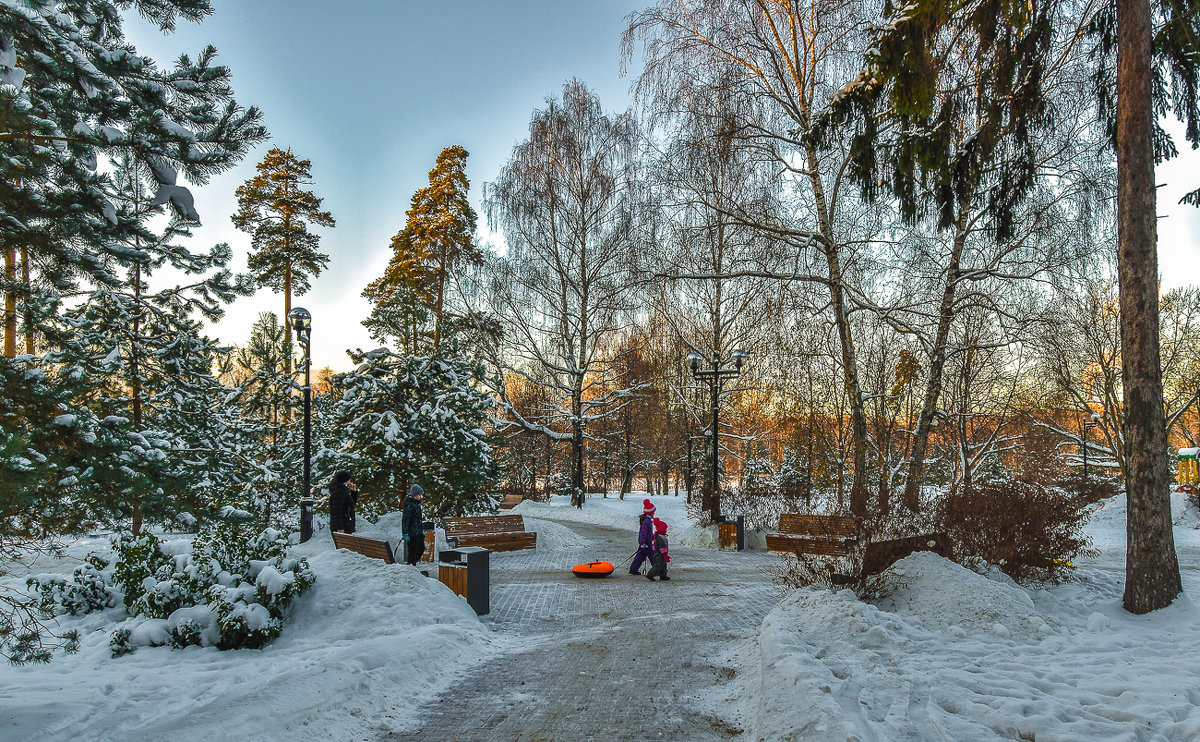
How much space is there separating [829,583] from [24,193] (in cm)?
830

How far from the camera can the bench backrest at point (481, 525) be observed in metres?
15.8

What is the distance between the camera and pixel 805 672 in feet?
16.5

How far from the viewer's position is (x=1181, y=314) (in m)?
23.9

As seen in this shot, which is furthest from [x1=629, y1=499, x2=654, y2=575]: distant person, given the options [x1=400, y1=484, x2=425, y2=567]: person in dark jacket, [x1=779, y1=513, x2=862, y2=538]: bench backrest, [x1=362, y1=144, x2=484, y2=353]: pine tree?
[x1=362, y1=144, x2=484, y2=353]: pine tree

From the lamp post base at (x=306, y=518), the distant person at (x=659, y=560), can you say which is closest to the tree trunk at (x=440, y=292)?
the lamp post base at (x=306, y=518)

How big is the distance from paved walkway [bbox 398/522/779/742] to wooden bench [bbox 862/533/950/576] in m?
1.63

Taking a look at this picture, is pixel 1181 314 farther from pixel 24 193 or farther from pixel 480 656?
pixel 24 193

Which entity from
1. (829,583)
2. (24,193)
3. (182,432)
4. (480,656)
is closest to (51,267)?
(24,193)

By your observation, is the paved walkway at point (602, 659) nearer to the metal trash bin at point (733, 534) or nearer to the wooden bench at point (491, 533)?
the wooden bench at point (491, 533)

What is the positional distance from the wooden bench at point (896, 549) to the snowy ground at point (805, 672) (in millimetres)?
241

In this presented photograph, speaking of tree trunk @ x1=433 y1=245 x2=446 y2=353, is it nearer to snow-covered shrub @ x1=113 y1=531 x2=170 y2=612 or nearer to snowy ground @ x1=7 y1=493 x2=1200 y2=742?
snow-covered shrub @ x1=113 y1=531 x2=170 y2=612

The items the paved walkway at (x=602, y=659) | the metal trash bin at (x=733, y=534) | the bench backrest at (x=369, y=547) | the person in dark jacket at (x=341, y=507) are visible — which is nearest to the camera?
the paved walkway at (x=602, y=659)

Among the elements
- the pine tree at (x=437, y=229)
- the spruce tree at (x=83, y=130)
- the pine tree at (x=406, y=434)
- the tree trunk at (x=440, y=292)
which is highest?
the pine tree at (x=437, y=229)

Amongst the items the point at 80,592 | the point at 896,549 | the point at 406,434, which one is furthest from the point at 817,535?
the point at 80,592
